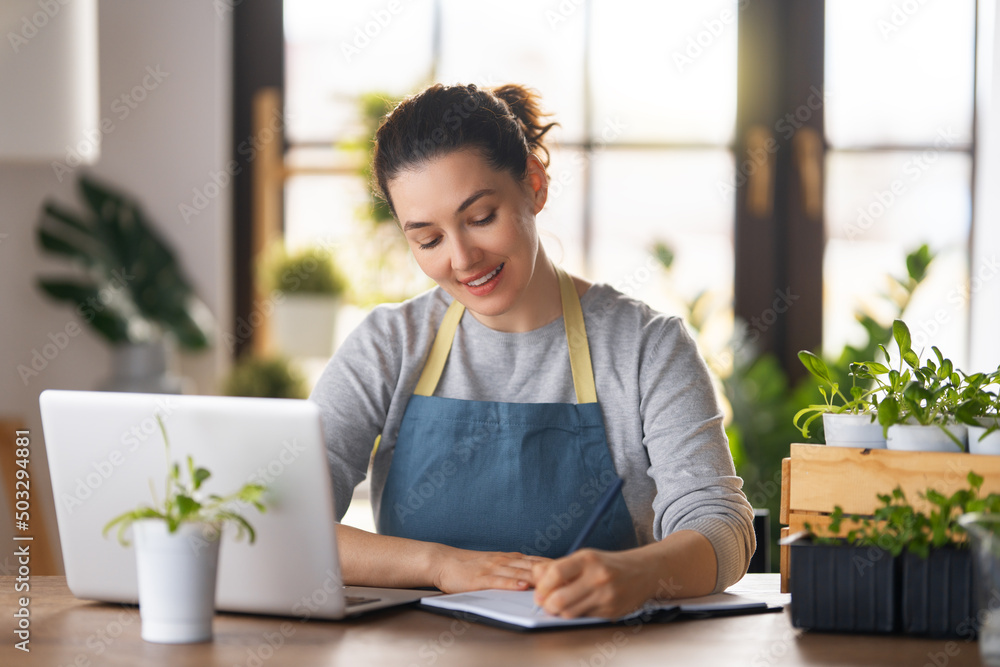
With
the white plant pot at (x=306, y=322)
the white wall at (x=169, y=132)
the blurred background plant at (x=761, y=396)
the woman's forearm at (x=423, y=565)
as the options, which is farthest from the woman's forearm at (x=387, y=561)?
the white wall at (x=169, y=132)

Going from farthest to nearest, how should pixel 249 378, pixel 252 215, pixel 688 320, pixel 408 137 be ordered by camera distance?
pixel 252 215 < pixel 249 378 < pixel 688 320 < pixel 408 137

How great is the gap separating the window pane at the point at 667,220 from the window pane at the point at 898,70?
1.40 ft

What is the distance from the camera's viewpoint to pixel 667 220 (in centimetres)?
332

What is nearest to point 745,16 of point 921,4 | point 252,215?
point 921,4

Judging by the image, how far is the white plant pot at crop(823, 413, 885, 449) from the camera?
1.11 meters

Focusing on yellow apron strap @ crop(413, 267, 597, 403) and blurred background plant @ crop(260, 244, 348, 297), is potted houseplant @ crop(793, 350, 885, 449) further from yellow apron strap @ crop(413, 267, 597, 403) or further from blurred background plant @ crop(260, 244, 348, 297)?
blurred background plant @ crop(260, 244, 348, 297)

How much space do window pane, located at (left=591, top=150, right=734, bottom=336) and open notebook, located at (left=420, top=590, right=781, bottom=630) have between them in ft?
7.14

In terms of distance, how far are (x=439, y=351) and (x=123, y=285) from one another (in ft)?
6.57

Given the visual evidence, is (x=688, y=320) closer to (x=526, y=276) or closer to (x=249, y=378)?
(x=249, y=378)

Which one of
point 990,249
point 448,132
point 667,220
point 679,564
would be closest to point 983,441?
point 679,564

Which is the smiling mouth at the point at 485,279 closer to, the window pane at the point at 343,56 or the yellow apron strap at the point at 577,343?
the yellow apron strap at the point at 577,343

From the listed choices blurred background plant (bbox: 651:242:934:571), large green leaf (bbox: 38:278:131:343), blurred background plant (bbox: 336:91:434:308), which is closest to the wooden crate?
blurred background plant (bbox: 651:242:934:571)

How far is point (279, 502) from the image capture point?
1.02m

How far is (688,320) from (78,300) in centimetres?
191
